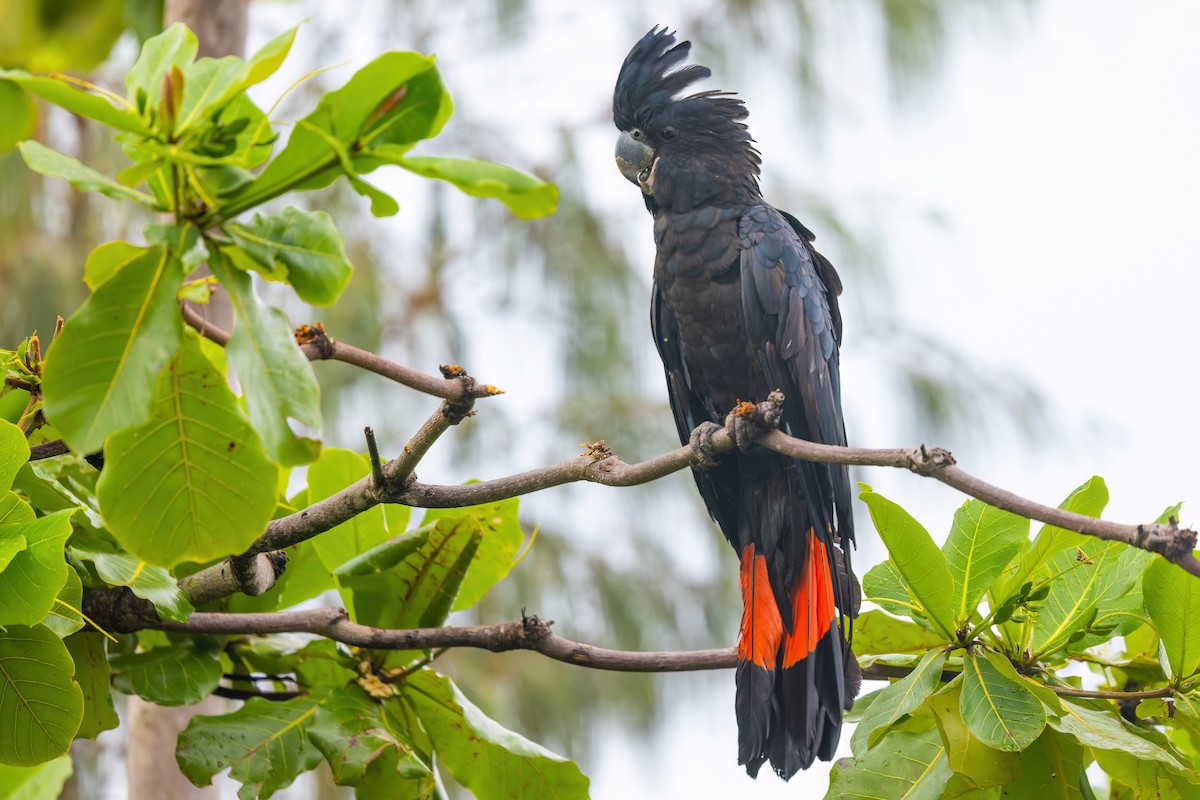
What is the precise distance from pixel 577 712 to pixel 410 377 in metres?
3.20

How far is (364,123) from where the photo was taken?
0.91 meters

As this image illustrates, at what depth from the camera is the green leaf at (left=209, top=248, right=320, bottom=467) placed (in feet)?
2.92

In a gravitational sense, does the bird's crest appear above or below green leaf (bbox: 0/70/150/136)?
above

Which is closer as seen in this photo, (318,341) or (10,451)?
(10,451)

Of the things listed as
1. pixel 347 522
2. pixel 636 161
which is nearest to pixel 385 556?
pixel 347 522

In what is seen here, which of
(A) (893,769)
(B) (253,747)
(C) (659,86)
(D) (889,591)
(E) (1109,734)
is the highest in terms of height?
(C) (659,86)

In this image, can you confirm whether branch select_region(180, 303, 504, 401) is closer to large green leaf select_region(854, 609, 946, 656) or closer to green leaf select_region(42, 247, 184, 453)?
green leaf select_region(42, 247, 184, 453)

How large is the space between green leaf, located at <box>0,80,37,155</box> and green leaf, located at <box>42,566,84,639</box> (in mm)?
471

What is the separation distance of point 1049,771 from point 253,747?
3.31ft

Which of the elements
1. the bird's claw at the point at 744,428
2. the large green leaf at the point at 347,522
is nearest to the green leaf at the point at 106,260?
the large green leaf at the point at 347,522

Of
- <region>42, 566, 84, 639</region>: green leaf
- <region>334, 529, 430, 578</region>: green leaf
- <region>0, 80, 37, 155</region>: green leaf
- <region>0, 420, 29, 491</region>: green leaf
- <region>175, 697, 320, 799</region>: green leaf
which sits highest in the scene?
<region>0, 80, 37, 155</region>: green leaf

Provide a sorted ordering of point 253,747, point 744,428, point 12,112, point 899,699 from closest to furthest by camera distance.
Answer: point 12,112, point 899,699, point 253,747, point 744,428

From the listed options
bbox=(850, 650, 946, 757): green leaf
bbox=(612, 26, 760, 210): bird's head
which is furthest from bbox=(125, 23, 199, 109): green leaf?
bbox=(612, 26, 760, 210): bird's head

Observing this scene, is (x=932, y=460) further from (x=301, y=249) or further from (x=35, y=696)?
(x=35, y=696)
